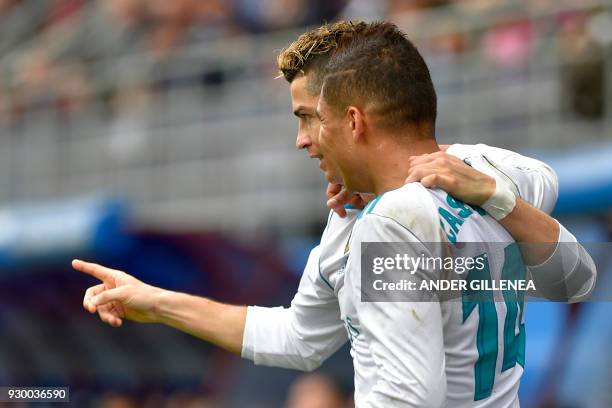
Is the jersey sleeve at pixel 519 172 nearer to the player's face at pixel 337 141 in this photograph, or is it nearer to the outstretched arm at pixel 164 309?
the player's face at pixel 337 141

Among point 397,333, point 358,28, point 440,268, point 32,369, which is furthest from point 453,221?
point 32,369

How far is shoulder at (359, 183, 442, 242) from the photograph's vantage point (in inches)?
127

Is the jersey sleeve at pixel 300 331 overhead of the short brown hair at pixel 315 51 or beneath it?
beneath

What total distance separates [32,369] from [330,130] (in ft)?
23.5

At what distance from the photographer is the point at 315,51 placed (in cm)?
387

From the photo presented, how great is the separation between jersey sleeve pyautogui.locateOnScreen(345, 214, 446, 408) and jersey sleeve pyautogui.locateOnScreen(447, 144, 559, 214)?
532 millimetres

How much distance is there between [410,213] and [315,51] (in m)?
0.84

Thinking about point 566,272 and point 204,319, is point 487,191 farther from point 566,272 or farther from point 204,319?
point 204,319

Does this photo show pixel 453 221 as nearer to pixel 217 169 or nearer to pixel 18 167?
pixel 217 169

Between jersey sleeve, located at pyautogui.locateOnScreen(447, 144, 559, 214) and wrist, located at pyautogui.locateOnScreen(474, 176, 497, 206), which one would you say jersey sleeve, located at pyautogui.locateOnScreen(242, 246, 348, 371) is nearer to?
jersey sleeve, located at pyautogui.locateOnScreen(447, 144, 559, 214)

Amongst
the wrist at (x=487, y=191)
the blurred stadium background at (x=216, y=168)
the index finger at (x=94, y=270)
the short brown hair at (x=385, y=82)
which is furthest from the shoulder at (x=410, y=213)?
the blurred stadium background at (x=216, y=168)

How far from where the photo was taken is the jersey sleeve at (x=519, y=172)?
3705 mm

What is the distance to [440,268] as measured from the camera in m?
3.25

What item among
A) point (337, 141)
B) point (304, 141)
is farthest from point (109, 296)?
point (337, 141)
